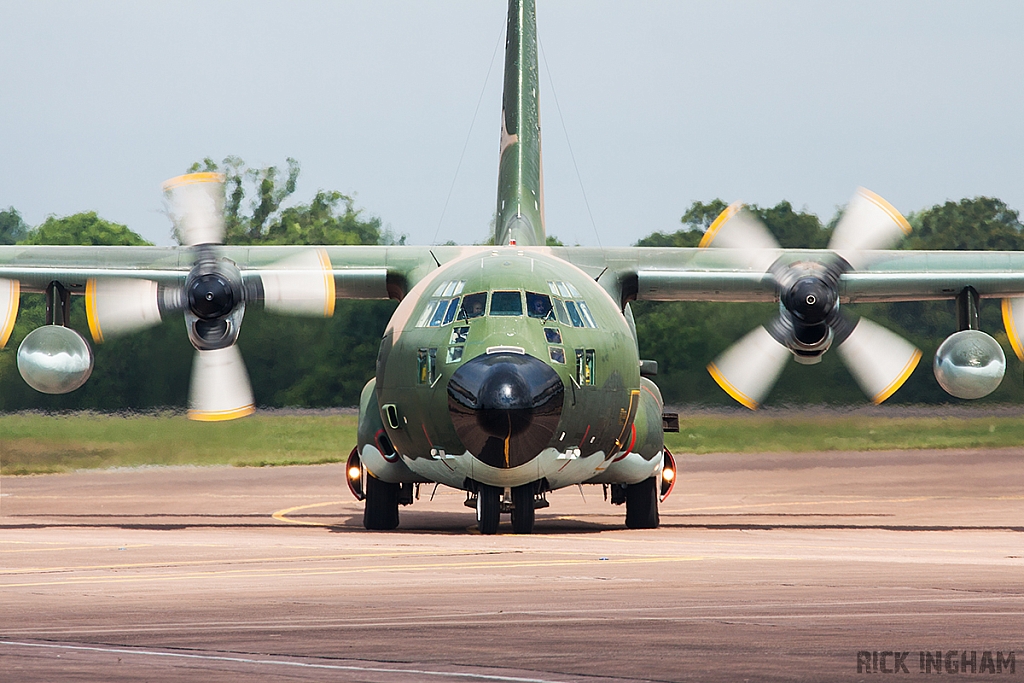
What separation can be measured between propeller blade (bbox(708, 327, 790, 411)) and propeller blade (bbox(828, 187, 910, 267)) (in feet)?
5.45

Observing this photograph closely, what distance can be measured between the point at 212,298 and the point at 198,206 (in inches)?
67.2

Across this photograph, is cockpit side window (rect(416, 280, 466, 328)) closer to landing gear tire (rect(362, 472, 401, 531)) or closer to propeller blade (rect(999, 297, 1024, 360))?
landing gear tire (rect(362, 472, 401, 531))

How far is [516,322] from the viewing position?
14.7m

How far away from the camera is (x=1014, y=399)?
90.0 feet

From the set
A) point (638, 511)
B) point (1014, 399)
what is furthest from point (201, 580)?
point (1014, 399)

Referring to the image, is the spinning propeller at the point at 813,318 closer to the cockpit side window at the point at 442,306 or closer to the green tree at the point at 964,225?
the cockpit side window at the point at 442,306

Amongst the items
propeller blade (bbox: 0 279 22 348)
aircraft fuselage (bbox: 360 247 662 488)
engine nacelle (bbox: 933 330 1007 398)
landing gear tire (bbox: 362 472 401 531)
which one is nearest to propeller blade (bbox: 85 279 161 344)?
propeller blade (bbox: 0 279 22 348)

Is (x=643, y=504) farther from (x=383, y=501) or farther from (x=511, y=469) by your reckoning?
(x=511, y=469)

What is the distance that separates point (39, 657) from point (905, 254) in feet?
48.4

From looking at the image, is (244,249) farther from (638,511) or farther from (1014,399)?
(1014,399)

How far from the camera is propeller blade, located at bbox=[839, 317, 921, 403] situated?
18016 millimetres

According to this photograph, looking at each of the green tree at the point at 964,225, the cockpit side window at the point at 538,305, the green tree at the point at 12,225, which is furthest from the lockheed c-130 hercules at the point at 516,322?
the green tree at the point at 12,225

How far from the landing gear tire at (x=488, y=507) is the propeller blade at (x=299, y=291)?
3642mm

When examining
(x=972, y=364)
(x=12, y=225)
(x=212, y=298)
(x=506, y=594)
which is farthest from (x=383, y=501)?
(x=12, y=225)
